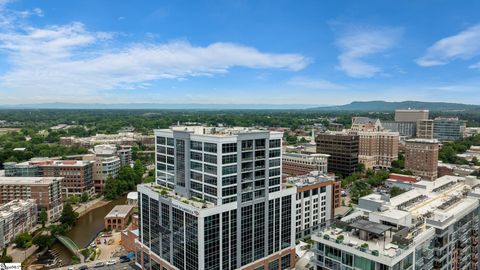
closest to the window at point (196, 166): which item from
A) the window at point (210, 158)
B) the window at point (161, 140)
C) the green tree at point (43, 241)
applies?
the window at point (210, 158)

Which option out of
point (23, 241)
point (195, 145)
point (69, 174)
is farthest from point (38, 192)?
point (195, 145)

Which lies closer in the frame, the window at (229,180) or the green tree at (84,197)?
the window at (229,180)

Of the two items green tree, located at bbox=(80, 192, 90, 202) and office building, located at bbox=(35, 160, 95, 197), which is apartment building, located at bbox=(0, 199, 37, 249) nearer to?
green tree, located at bbox=(80, 192, 90, 202)

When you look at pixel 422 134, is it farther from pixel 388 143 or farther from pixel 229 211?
pixel 229 211

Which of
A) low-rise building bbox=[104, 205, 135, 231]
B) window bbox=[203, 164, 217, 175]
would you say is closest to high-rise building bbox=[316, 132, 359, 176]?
low-rise building bbox=[104, 205, 135, 231]

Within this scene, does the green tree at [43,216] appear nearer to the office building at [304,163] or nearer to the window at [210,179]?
the window at [210,179]

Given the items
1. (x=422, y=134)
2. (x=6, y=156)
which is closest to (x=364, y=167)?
(x=422, y=134)
